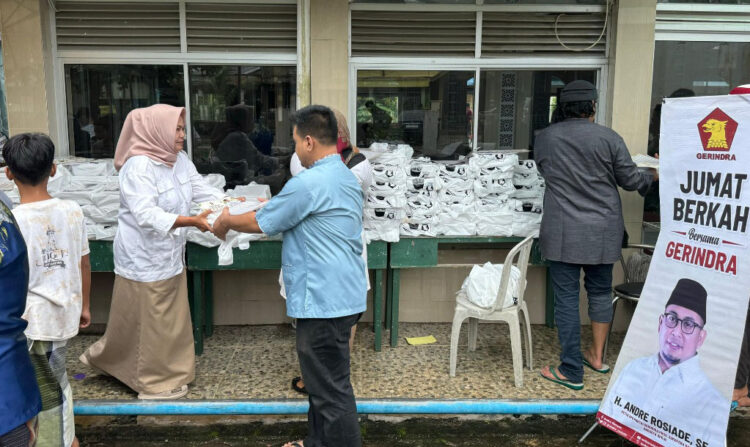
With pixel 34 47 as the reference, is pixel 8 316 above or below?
below

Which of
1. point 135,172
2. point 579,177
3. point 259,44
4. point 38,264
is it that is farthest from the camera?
point 259,44

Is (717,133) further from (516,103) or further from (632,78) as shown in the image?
(516,103)

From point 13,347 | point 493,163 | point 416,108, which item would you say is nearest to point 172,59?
point 416,108

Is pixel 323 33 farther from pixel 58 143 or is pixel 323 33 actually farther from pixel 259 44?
pixel 58 143

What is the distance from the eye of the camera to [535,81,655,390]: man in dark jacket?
13.6 feet

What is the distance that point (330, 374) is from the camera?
311cm

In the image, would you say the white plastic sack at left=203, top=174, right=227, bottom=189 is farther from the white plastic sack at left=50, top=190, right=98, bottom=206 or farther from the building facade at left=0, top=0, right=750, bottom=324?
the white plastic sack at left=50, top=190, right=98, bottom=206

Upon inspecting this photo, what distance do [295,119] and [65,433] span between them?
6.03 ft

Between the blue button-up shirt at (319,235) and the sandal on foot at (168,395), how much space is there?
4.81 feet

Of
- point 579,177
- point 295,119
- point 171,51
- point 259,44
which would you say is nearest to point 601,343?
point 579,177

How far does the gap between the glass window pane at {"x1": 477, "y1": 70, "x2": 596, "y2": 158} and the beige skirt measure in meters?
3.03

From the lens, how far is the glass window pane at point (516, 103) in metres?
5.54

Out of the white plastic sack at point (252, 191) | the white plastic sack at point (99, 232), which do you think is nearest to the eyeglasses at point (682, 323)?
the white plastic sack at point (252, 191)

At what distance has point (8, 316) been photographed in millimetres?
1994
